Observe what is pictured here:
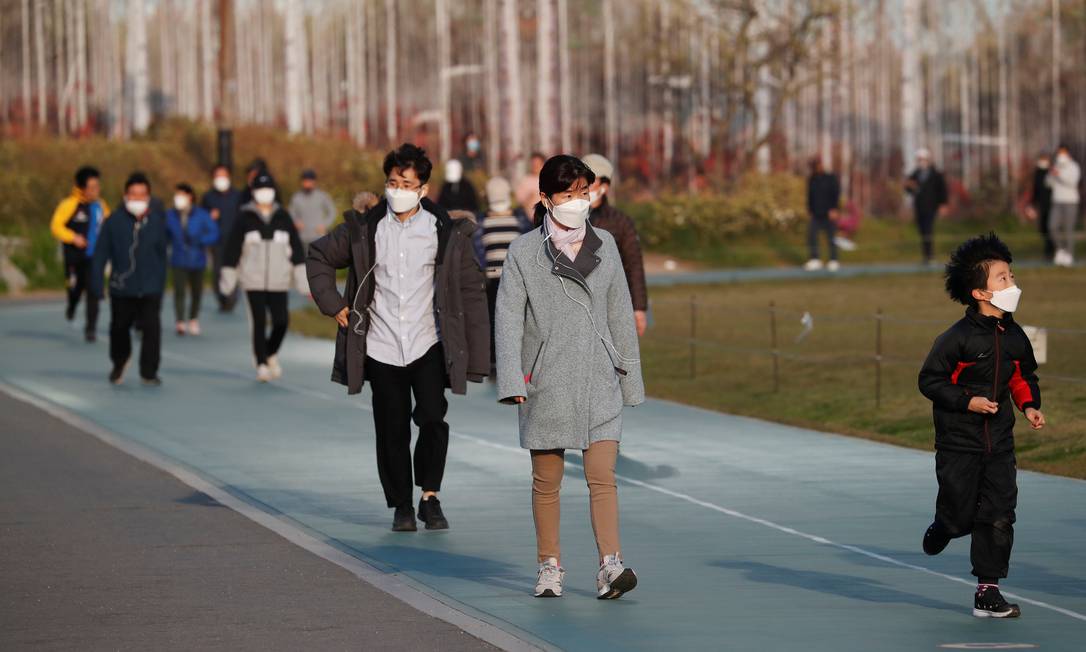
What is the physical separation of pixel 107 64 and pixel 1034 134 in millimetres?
42072

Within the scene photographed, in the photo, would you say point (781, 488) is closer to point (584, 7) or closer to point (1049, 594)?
point (1049, 594)

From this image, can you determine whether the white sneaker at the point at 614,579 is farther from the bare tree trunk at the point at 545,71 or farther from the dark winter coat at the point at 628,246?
the bare tree trunk at the point at 545,71

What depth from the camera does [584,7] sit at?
11775 centimetres

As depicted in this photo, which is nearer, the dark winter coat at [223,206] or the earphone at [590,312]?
the earphone at [590,312]

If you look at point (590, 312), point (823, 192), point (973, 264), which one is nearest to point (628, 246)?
point (590, 312)

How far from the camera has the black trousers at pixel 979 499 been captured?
859cm

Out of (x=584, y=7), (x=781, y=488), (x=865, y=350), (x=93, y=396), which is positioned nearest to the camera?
(x=781, y=488)

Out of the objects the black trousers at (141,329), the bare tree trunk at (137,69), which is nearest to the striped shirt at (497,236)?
the black trousers at (141,329)

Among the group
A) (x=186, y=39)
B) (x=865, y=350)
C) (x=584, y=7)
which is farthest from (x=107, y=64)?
(x=865, y=350)

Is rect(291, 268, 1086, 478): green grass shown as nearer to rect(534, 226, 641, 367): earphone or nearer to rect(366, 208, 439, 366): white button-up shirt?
rect(366, 208, 439, 366): white button-up shirt

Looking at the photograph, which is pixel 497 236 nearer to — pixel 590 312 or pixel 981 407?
pixel 590 312

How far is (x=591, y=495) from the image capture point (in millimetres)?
9086

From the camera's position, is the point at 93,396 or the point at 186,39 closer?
the point at 93,396

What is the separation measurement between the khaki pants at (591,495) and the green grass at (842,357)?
16.2 ft
